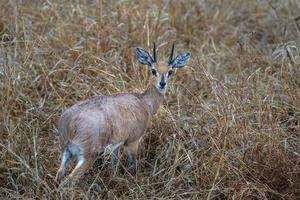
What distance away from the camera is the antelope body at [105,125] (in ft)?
12.8

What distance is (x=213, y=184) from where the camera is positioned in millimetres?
4160

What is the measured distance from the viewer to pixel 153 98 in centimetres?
469

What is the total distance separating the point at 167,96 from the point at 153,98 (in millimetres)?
752

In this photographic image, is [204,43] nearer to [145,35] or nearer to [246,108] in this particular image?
[145,35]

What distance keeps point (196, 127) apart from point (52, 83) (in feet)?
4.22

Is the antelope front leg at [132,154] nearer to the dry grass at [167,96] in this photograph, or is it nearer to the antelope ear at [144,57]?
the dry grass at [167,96]

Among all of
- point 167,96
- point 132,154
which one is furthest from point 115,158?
point 167,96

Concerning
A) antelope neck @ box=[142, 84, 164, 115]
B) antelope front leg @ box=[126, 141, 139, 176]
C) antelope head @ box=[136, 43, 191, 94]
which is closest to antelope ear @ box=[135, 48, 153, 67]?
antelope head @ box=[136, 43, 191, 94]


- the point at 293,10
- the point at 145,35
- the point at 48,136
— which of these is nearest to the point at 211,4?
the point at 293,10

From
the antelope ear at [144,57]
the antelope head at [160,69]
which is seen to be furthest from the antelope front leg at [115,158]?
the antelope ear at [144,57]

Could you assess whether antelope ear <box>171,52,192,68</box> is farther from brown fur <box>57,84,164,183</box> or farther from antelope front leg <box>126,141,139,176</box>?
antelope front leg <box>126,141,139,176</box>

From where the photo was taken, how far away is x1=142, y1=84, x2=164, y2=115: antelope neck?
4660mm

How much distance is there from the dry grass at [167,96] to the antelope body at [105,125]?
0.18 m

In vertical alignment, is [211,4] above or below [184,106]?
above
